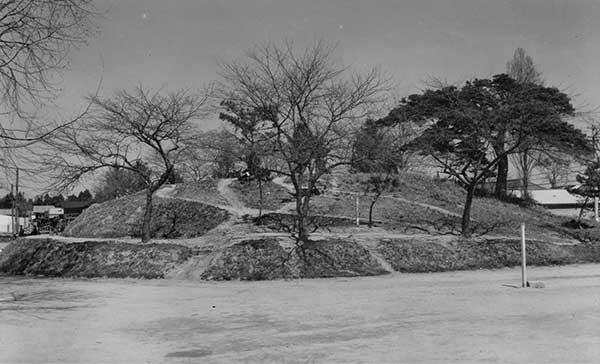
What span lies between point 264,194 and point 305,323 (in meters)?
21.8

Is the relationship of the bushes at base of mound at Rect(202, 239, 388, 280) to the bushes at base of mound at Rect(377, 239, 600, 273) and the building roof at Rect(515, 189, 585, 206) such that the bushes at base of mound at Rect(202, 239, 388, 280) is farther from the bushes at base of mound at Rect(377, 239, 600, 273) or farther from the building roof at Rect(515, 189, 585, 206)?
the building roof at Rect(515, 189, 585, 206)

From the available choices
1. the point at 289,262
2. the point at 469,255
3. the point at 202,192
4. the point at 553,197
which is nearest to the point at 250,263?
the point at 289,262

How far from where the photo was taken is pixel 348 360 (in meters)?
6.43

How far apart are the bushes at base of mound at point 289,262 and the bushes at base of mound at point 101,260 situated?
1.51 metres

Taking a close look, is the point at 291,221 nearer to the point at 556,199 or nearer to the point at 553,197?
the point at 556,199

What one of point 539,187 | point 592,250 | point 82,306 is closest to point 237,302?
point 82,306

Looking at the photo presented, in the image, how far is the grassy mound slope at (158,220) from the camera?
25.1 metres

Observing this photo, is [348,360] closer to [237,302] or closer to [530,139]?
[237,302]

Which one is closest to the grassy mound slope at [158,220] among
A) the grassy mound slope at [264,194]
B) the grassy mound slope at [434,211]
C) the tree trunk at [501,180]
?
the grassy mound slope at [264,194]

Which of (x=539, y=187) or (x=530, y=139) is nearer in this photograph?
(x=530, y=139)

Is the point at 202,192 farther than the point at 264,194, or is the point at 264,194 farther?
the point at 264,194

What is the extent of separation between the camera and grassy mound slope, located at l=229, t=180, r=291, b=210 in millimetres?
29062

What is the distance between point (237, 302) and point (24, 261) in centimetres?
1147

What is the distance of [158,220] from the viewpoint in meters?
26.3
